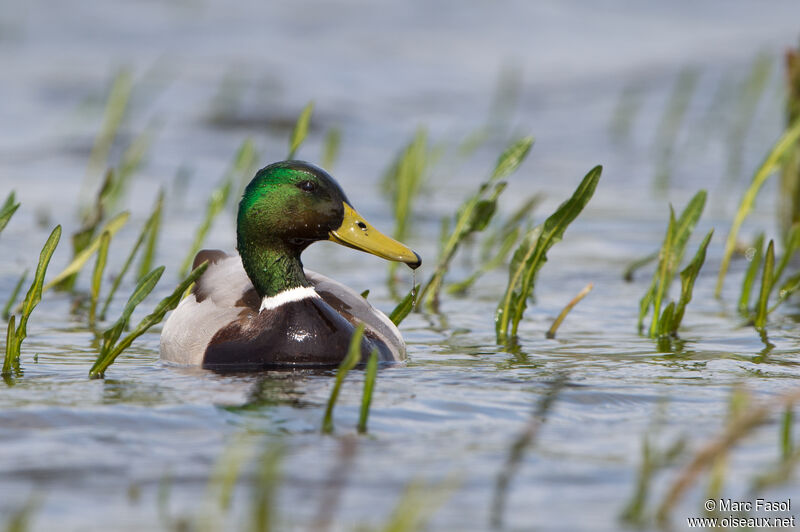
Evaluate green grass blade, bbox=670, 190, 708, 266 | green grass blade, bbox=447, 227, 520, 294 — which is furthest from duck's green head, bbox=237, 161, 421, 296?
green grass blade, bbox=670, 190, 708, 266

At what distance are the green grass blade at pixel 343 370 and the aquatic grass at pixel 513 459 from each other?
2.00 feet

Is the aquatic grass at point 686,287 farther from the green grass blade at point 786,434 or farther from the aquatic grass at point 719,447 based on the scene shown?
the aquatic grass at point 719,447

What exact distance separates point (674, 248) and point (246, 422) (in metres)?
2.94

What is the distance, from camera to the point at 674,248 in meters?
6.77

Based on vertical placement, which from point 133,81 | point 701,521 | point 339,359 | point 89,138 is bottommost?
point 701,521

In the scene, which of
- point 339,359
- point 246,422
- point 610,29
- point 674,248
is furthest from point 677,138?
point 246,422

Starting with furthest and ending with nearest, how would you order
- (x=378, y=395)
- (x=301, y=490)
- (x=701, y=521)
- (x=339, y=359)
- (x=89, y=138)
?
(x=89, y=138), (x=339, y=359), (x=378, y=395), (x=301, y=490), (x=701, y=521)

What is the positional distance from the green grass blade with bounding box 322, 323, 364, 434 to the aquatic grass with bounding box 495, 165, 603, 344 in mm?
2028

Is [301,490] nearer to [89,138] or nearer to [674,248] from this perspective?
[674,248]

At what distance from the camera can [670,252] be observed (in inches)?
265

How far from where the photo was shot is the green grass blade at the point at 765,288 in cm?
626

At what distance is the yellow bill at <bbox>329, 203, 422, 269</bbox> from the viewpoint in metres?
6.14

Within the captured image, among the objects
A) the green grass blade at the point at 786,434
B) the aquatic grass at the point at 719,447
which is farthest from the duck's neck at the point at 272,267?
the aquatic grass at the point at 719,447

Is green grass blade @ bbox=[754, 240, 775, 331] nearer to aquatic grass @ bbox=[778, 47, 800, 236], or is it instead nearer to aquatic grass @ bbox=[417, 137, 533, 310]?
aquatic grass @ bbox=[417, 137, 533, 310]
